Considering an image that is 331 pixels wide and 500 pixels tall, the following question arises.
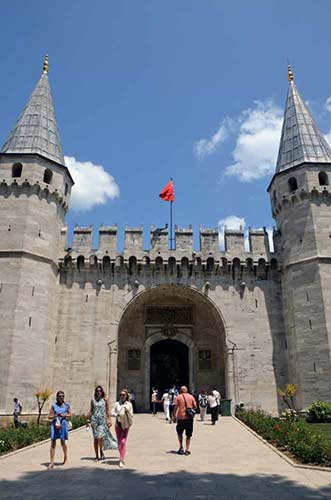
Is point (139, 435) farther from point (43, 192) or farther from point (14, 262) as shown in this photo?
point (43, 192)

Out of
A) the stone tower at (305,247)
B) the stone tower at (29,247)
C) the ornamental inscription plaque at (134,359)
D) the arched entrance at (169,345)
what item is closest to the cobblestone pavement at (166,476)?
the stone tower at (29,247)

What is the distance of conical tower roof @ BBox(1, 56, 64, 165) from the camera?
21797mm

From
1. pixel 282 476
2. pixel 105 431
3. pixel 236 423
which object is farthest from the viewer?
pixel 236 423

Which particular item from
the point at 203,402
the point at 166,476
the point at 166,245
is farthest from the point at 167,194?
the point at 166,476

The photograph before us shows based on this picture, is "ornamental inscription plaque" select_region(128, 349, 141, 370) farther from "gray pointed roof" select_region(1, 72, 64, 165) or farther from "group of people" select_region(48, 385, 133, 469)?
"group of people" select_region(48, 385, 133, 469)

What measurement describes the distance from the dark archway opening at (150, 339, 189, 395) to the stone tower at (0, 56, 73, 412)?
6.32 m

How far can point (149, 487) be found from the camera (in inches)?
238

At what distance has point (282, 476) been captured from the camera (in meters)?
6.81

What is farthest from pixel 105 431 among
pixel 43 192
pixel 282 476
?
pixel 43 192

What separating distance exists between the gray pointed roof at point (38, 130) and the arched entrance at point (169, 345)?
9.76 meters

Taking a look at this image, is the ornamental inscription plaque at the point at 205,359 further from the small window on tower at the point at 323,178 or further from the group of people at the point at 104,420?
the group of people at the point at 104,420

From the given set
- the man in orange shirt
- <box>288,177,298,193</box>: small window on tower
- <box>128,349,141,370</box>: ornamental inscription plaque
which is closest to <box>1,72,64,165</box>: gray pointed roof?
<box>128,349,141,370</box>: ornamental inscription plaque

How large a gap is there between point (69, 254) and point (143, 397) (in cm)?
876

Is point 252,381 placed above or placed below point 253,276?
below
